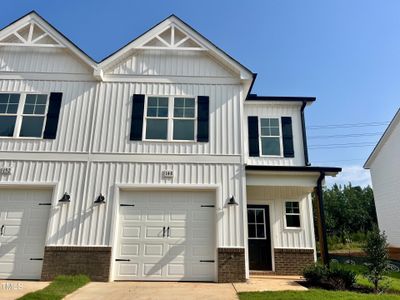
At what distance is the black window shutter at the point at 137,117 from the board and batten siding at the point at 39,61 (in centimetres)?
184

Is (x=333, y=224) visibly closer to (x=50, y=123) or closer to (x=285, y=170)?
(x=285, y=170)

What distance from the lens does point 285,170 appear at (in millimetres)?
9523

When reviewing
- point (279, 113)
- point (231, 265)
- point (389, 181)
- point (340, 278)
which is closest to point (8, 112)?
point (231, 265)

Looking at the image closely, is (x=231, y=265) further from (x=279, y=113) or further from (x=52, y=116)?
(x=52, y=116)

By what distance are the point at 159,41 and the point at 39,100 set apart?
4.34 metres

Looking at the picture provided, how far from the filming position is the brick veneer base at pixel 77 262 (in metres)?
8.40

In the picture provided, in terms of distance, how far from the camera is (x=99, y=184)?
30.0 ft

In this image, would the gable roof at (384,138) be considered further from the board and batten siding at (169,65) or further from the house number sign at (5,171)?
the house number sign at (5,171)

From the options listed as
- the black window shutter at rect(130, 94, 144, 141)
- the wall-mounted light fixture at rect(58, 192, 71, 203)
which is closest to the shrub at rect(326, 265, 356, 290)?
the black window shutter at rect(130, 94, 144, 141)

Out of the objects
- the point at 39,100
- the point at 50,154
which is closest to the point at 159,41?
the point at 39,100

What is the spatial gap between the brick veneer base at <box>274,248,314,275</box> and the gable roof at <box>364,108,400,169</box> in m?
11.0

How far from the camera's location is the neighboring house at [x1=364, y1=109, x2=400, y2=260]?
1728cm

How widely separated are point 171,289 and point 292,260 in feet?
16.6

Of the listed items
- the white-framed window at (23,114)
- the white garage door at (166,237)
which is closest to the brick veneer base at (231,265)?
the white garage door at (166,237)
